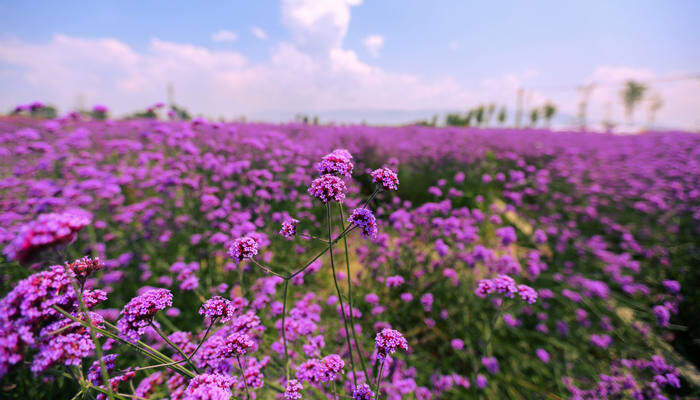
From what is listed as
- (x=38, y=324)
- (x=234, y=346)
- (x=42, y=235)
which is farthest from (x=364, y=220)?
(x=38, y=324)

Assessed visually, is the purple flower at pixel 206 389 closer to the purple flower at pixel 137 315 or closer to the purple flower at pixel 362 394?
the purple flower at pixel 137 315

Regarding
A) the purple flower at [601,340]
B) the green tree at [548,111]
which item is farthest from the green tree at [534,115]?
the purple flower at [601,340]

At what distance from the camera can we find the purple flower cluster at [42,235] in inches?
36.0

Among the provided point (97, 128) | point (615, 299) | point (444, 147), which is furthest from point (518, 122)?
point (97, 128)

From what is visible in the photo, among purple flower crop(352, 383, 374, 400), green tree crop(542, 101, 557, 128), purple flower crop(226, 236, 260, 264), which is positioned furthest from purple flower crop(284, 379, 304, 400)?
green tree crop(542, 101, 557, 128)

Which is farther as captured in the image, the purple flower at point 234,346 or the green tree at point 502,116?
the green tree at point 502,116

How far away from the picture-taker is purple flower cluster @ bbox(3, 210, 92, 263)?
0.92 meters

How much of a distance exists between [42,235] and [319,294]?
3.22 m

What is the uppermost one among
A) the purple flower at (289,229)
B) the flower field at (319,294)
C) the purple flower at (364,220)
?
the purple flower at (364,220)

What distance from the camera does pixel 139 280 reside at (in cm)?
346

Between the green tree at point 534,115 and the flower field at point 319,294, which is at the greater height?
the green tree at point 534,115

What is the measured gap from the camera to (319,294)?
3.83 meters

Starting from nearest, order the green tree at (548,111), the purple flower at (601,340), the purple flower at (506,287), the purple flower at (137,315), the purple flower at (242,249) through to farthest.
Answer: the purple flower at (137,315) → the purple flower at (242,249) → the purple flower at (506,287) → the purple flower at (601,340) → the green tree at (548,111)

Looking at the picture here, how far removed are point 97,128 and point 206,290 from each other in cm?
1098
